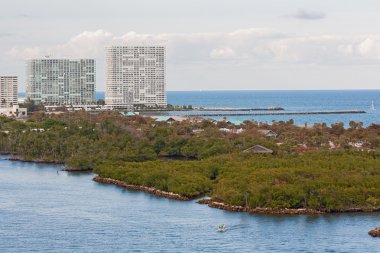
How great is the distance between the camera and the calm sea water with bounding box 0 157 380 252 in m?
30.1

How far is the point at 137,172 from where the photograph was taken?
146 ft

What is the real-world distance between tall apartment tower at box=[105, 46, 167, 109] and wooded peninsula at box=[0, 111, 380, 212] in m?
44.5

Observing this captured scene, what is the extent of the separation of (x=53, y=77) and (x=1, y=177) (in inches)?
3109

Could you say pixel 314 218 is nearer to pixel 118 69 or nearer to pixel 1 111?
pixel 1 111

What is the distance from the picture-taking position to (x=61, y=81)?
12562cm

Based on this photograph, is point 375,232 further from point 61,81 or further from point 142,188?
point 61,81

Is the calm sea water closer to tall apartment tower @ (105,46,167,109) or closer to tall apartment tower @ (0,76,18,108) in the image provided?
tall apartment tower @ (105,46,167,109)

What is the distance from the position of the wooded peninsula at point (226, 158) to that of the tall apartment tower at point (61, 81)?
4656cm

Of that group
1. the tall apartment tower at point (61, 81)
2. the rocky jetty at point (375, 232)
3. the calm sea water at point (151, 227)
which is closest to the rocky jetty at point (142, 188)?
the calm sea water at point (151, 227)

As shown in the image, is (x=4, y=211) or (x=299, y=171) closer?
(x=4, y=211)

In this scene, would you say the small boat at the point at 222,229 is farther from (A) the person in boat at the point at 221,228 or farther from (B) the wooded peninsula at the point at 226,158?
(B) the wooded peninsula at the point at 226,158

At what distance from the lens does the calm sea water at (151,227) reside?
1185 inches

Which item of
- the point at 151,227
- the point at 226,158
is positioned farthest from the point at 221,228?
the point at 226,158

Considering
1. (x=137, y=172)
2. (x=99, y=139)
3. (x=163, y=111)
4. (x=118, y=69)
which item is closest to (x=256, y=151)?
(x=137, y=172)
